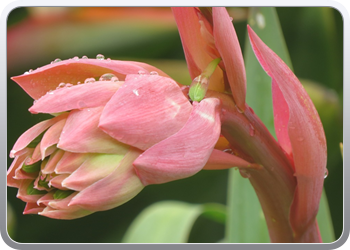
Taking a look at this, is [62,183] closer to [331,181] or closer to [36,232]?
[331,181]

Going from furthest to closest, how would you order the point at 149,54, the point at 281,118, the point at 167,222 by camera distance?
the point at 149,54
the point at 167,222
the point at 281,118

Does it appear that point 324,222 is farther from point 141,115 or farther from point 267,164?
point 141,115

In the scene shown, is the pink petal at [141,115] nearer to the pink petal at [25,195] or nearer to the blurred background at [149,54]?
the pink petal at [25,195]

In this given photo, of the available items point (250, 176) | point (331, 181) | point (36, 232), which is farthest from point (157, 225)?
point (250, 176)

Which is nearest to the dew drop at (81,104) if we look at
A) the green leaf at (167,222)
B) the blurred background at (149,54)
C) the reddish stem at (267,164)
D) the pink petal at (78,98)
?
the pink petal at (78,98)

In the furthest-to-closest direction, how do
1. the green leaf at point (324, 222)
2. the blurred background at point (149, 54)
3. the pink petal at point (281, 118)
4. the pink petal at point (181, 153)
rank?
the blurred background at point (149, 54) → the green leaf at point (324, 222) → the pink petal at point (281, 118) → the pink petal at point (181, 153)

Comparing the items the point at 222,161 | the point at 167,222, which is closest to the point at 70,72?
the point at 222,161
